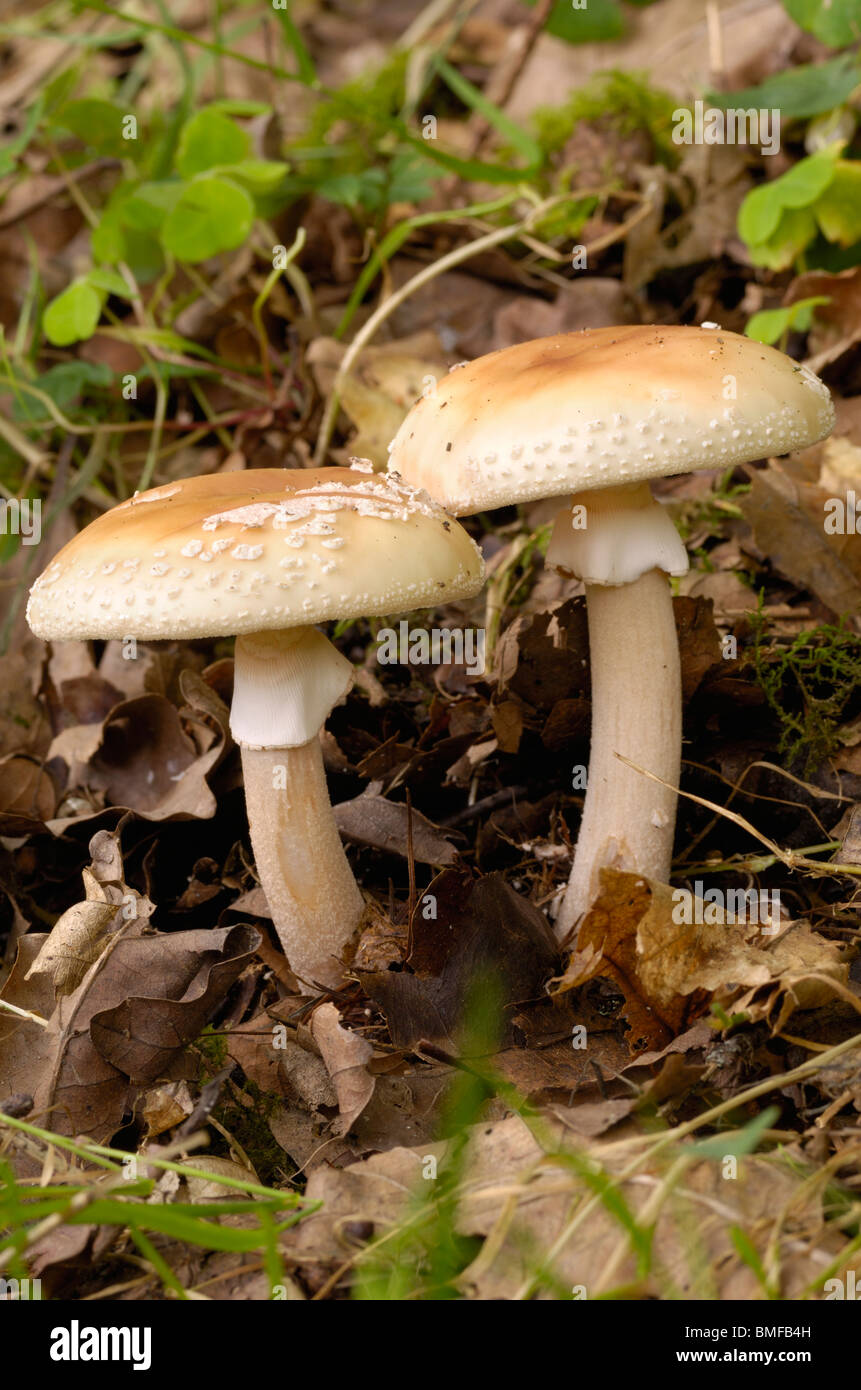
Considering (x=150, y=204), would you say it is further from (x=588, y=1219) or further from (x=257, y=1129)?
(x=588, y=1219)

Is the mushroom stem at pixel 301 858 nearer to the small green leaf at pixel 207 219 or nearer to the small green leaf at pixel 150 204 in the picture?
the small green leaf at pixel 207 219

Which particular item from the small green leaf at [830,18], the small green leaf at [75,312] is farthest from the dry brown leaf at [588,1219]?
the small green leaf at [830,18]

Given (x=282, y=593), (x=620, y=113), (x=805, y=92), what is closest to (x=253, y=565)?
(x=282, y=593)

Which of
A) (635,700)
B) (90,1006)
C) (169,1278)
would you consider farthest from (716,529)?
(169,1278)

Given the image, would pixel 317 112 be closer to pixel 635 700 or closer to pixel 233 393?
pixel 233 393

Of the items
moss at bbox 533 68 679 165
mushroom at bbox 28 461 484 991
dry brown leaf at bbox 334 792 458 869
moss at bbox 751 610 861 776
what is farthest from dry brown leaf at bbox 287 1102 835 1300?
moss at bbox 533 68 679 165
